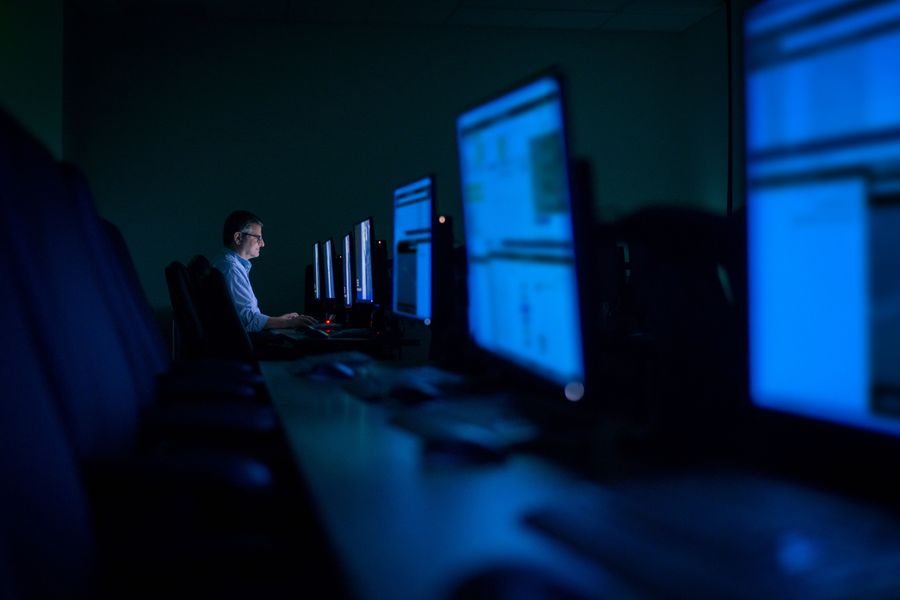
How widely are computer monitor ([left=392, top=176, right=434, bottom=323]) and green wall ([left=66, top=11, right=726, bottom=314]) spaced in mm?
3124

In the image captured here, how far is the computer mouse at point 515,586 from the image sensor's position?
20.8 inches

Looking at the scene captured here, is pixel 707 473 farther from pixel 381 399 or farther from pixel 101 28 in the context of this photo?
pixel 101 28

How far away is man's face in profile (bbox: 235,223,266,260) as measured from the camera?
14.2ft

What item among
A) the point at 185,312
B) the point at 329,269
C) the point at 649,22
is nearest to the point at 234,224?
the point at 329,269

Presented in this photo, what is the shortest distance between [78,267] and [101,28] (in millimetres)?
4696

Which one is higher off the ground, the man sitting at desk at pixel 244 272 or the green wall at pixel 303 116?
the green wall at pixel 303 116

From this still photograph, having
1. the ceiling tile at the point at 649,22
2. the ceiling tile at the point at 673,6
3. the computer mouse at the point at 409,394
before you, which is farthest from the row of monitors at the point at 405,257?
the ceiling tile at the point at 649,22

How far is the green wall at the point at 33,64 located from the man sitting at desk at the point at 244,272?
992mm

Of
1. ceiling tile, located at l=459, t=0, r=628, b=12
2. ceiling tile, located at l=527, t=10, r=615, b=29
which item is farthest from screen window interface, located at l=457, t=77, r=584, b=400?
ceiling tile, located at l=527, t=10, r=615, b=29

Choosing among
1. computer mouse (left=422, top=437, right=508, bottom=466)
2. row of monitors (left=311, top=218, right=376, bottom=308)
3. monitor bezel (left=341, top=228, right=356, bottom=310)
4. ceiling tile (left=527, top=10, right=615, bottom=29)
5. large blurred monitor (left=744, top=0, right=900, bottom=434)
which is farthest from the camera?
ceiling tile (left=527, top=10, right=615, bottom=29)

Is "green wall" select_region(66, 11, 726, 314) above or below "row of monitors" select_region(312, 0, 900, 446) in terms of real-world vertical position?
above

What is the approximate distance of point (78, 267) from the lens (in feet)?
4.22

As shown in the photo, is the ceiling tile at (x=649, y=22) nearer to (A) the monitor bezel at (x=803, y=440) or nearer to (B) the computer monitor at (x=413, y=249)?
(B) the computer monitor at (x=413, y=249)

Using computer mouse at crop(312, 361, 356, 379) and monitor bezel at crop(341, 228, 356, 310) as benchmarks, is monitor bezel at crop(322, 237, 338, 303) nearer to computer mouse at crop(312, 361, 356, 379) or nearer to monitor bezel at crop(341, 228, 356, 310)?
monitor bezel at crop(341, 228, 356, 310)
